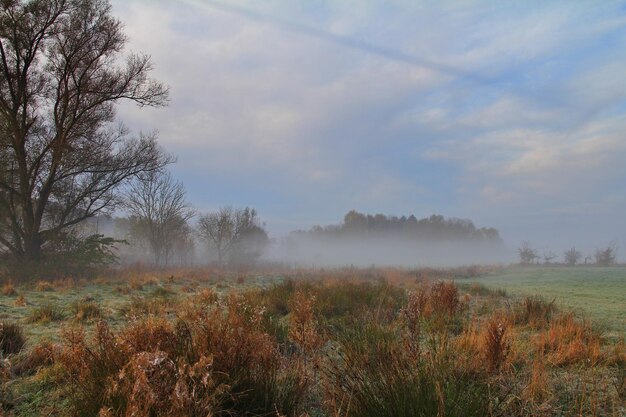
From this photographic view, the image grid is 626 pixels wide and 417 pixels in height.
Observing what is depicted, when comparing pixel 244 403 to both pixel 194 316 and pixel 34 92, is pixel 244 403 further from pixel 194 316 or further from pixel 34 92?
pixel 34 92

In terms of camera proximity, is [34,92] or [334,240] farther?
[334,240]

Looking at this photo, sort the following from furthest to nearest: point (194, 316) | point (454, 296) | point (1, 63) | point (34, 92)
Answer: point (34, 92), point (1, 63), point (454, 296), point (194, 316)

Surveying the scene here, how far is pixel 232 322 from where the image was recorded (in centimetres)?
371

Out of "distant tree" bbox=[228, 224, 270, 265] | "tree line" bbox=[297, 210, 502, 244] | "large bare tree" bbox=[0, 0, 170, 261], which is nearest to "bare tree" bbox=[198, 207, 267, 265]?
"distant tree" bbox=[228, 224, 270, 265]

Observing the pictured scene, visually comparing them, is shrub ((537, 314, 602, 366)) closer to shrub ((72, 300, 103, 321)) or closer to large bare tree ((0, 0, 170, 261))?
shrub ((72, 300, 103, 321))

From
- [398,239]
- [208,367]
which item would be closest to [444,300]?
[208,367]

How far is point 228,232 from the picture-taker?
5378 centimetres

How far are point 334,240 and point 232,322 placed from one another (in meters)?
131

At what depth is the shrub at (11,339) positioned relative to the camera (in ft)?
16.1

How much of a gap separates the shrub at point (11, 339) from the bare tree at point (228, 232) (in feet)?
154

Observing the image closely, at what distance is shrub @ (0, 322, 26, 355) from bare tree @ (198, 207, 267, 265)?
1850 inches

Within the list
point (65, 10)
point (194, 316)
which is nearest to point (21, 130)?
point (65, 10)

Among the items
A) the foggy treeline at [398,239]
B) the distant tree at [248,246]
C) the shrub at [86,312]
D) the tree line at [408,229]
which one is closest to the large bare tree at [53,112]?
the shrub at [86,312]

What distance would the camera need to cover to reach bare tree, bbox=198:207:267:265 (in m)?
53.4
